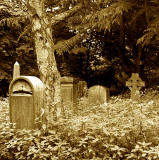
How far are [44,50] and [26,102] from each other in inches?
47.6

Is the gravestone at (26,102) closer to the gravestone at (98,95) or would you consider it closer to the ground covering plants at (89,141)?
the ground covering plants at (89,141)

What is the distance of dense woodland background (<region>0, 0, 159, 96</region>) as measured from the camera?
9.75 m

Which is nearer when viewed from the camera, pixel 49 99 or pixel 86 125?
pixel 86 125

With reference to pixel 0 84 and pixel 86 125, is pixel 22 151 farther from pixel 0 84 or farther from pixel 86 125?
pixel 0 84

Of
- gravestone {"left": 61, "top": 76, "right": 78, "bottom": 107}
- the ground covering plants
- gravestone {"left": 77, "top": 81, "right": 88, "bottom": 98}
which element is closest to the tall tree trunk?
the ground covering plants

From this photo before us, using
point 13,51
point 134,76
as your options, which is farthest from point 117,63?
point 13,51

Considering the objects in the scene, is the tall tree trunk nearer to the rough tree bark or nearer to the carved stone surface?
the rough tree bark

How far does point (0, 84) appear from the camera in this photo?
1061 centimetres

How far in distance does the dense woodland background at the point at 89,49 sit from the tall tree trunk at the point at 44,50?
3.93 meters

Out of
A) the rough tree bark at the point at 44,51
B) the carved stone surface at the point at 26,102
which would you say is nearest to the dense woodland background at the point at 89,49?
the rough tree bark at the point at 44,51

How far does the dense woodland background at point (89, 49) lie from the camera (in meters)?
9.75

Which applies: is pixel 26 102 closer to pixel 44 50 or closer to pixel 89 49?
pixel 44 50

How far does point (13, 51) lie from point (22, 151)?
25.9ft

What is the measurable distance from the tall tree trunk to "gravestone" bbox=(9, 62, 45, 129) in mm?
656
